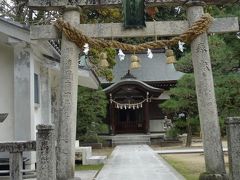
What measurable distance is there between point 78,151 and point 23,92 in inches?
229

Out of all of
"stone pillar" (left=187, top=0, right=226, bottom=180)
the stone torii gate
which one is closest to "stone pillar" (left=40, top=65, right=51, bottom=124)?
the stone torii gate

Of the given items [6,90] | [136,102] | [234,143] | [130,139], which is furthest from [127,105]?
[234,143]

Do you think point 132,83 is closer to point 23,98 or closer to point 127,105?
point 127,105

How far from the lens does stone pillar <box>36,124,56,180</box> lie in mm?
7164

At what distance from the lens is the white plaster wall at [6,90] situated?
1241cm

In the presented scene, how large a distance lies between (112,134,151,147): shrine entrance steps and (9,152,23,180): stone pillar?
2560cm

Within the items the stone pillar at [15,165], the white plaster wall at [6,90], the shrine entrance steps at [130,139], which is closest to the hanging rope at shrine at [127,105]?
the shrine entrance steps at [130,139]

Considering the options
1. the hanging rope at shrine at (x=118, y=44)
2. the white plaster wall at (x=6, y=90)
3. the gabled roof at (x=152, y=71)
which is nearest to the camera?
the hanging rope at shrine at (x=118, y=44)

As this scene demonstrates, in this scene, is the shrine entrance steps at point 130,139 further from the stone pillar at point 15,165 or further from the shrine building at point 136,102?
the stone pillar at point 15,165

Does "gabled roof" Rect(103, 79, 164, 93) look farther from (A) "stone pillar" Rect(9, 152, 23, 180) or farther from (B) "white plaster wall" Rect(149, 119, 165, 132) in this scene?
(A) "stone pillar" Rect(9, 152, 23, 180)

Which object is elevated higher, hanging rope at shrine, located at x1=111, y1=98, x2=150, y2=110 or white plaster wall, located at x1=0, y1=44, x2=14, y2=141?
hanging rope at shrine, located at x1=111, y1=98, x2=150, y2=110

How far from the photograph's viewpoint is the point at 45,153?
719cm

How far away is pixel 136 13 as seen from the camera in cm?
1043

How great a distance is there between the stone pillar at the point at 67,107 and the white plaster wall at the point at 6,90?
2807 millimetres
